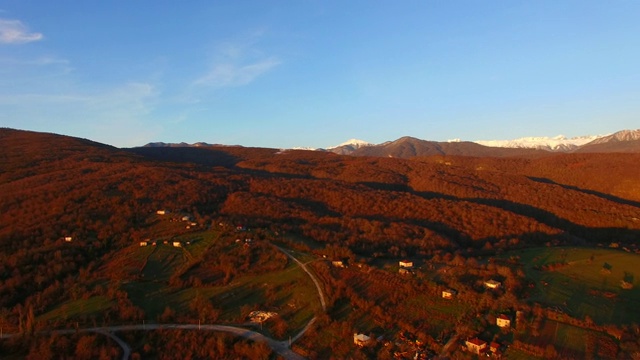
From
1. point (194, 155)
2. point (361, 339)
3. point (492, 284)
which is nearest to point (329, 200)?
point (492, 284)

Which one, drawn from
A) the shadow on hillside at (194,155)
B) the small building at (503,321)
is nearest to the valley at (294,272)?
the small building at (503,321)

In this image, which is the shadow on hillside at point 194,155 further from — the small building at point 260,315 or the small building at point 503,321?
the small building at point 503,321

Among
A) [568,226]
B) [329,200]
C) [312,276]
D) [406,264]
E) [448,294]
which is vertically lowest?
[568,226]


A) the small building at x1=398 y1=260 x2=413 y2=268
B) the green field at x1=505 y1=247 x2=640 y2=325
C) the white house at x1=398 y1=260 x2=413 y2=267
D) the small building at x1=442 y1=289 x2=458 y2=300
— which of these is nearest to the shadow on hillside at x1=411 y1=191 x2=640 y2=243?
the green field at x1=505 y1=247 x2=640 y2=325

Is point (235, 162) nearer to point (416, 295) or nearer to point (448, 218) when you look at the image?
point (448, 218)

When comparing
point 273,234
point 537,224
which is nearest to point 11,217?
point 273,234

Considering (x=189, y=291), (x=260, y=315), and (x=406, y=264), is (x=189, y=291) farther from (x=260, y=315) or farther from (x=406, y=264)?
(x=406, y=264)

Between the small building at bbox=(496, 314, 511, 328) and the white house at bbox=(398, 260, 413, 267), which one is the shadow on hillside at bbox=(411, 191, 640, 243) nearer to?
the white house at bbox=(398, 260, 413, 267)
